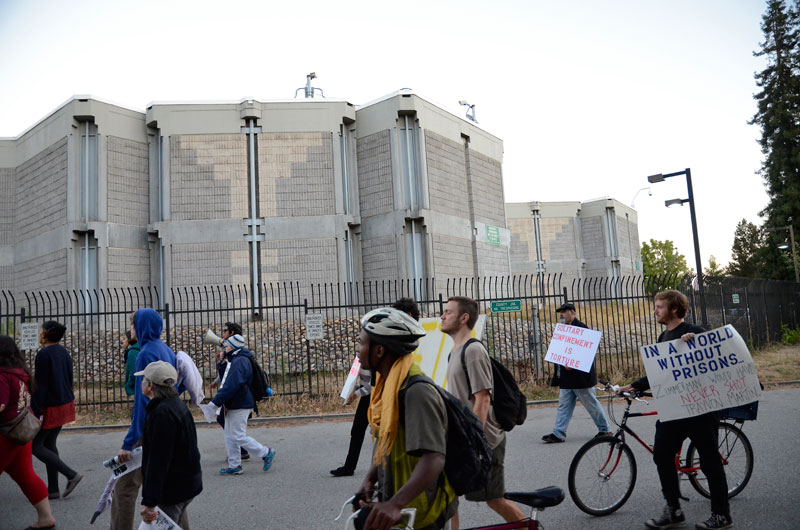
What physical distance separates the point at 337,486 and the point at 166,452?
11.3 feet

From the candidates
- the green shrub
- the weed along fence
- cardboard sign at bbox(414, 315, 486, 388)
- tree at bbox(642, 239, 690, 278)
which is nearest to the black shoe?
cardboard sign at bbox(414, 315, 486, 388)

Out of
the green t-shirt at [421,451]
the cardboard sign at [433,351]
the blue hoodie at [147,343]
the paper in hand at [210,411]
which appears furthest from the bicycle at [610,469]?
the paper in hand at [210,411]

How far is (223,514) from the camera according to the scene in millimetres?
6125

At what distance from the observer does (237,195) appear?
2183cm

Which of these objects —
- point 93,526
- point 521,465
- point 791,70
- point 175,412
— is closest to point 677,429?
point 521,465

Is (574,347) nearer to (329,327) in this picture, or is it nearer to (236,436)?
(236,436)

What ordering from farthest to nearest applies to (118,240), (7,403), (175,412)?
(118,240) → (7,403) → (175,412)

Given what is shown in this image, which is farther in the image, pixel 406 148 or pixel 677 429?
pixel 406 148

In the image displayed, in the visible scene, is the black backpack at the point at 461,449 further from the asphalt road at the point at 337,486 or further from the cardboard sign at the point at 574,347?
the cardboard sign at the point at 574,347

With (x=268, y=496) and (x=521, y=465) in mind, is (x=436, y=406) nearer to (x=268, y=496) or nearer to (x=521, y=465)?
(x=268, y=496)

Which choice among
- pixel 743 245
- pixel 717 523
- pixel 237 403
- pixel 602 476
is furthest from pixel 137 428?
pixel 743 245

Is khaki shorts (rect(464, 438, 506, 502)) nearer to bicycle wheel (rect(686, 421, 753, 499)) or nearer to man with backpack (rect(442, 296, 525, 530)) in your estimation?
man with backpack (rect(442, 296, 525, 530))

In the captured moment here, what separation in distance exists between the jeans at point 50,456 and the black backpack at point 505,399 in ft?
16.2

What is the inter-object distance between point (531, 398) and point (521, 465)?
6.42 meters
